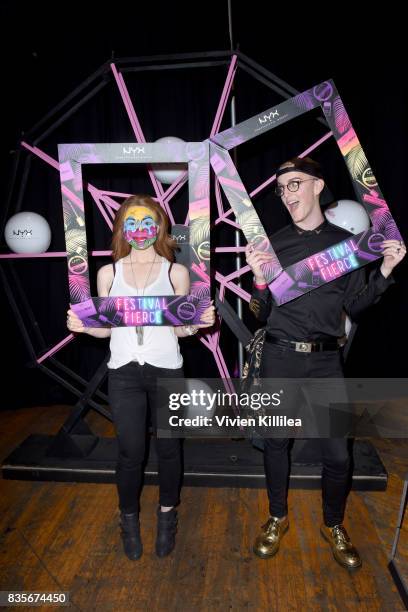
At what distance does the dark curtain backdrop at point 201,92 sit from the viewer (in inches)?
117

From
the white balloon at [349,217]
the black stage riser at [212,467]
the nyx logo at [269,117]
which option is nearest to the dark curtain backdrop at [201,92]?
the white balloon at [349,217]

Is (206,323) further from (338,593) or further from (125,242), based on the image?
(338,593)

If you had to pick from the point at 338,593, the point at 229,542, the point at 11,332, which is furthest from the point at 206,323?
the point at 11,332

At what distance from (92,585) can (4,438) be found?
1.59 m

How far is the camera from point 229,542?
190 centimetres

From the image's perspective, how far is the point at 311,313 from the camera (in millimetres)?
1686

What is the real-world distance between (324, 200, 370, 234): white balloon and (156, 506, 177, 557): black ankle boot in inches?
65.5

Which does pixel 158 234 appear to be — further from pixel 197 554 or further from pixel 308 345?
pixel 197 554

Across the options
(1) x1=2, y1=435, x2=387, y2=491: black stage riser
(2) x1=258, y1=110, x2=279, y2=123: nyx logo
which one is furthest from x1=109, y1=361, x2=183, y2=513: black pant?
(2) x1=258, y1=110, x2=279, y2=123: nyx logo

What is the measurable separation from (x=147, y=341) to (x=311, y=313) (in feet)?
2.10

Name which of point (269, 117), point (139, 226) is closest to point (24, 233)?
point (139, 226)

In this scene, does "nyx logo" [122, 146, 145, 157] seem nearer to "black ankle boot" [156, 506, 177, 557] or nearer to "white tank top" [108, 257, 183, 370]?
"white tank top" [108, 257, 183, 370]

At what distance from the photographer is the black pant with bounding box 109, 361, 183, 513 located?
1644 mm

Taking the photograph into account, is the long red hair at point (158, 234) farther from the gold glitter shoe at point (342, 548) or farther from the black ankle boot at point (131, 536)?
the gold glitter shoe at point (342, 548)
